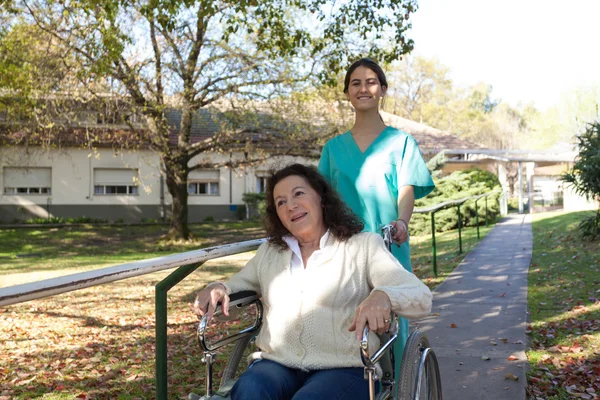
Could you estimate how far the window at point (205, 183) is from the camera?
30.3 m

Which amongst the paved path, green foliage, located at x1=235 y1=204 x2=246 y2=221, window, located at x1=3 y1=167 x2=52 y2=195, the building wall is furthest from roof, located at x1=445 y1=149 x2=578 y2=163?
the paved path

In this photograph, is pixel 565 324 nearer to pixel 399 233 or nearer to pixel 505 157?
pixel 399 233

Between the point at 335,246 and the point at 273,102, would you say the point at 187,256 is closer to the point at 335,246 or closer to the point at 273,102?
the point at 335,246

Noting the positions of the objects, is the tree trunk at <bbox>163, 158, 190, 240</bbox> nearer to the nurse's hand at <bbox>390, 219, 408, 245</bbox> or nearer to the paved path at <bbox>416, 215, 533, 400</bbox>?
the paved path at <bbox>416, 215, 533, 400</bbox>

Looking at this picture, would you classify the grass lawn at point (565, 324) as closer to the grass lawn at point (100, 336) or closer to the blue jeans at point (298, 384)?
the grass lawn at point (100, 336)

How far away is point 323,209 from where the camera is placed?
2.76 metres

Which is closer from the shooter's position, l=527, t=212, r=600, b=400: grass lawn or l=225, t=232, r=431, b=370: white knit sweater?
l=225, t=232, r=431, b=370: white knit sweater

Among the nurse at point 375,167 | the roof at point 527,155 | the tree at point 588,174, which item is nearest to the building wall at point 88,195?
the roof at point 527,155

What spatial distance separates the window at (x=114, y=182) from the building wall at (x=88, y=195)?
0.12 m

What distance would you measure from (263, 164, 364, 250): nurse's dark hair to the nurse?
387 millimetres

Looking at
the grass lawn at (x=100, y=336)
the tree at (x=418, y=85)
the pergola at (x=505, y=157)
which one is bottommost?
the grass lawn at (x=100, y=336)

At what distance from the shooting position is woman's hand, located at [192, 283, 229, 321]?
8.21ft

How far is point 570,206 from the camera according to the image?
26703 mm

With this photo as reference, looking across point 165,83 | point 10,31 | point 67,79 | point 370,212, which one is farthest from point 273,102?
point 370,212
